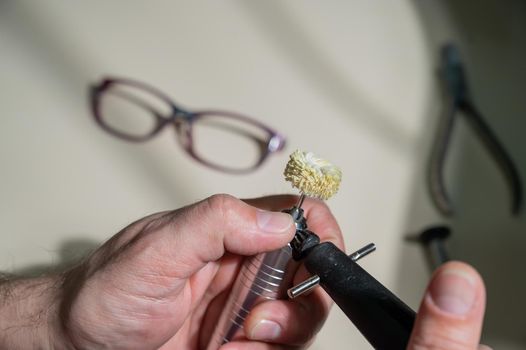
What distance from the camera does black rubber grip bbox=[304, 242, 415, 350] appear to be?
0.85 feet

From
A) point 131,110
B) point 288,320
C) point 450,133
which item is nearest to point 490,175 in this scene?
point 450,133

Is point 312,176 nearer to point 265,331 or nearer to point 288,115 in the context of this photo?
point 265,331

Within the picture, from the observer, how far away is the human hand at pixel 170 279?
0.35 meters

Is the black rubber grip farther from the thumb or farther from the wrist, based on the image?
the wrist

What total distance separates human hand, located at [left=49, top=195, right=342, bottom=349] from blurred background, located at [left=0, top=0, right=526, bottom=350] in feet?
0.55

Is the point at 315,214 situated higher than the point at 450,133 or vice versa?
the point at 450,133

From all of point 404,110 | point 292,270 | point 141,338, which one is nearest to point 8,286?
point 141,338

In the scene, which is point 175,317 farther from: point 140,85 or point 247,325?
point 140,85

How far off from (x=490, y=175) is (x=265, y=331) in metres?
0.47

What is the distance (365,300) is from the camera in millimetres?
273

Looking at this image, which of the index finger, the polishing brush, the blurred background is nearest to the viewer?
the polishing brush

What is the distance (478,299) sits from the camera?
0.75 feet

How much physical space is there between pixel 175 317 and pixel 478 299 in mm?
282

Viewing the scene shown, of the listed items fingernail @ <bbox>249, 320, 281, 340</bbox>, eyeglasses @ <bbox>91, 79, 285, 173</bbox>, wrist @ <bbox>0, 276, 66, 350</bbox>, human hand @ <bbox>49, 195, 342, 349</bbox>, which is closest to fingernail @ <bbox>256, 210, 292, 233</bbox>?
human hand @ <bbox>49, 195, 342, 349</bbox>
